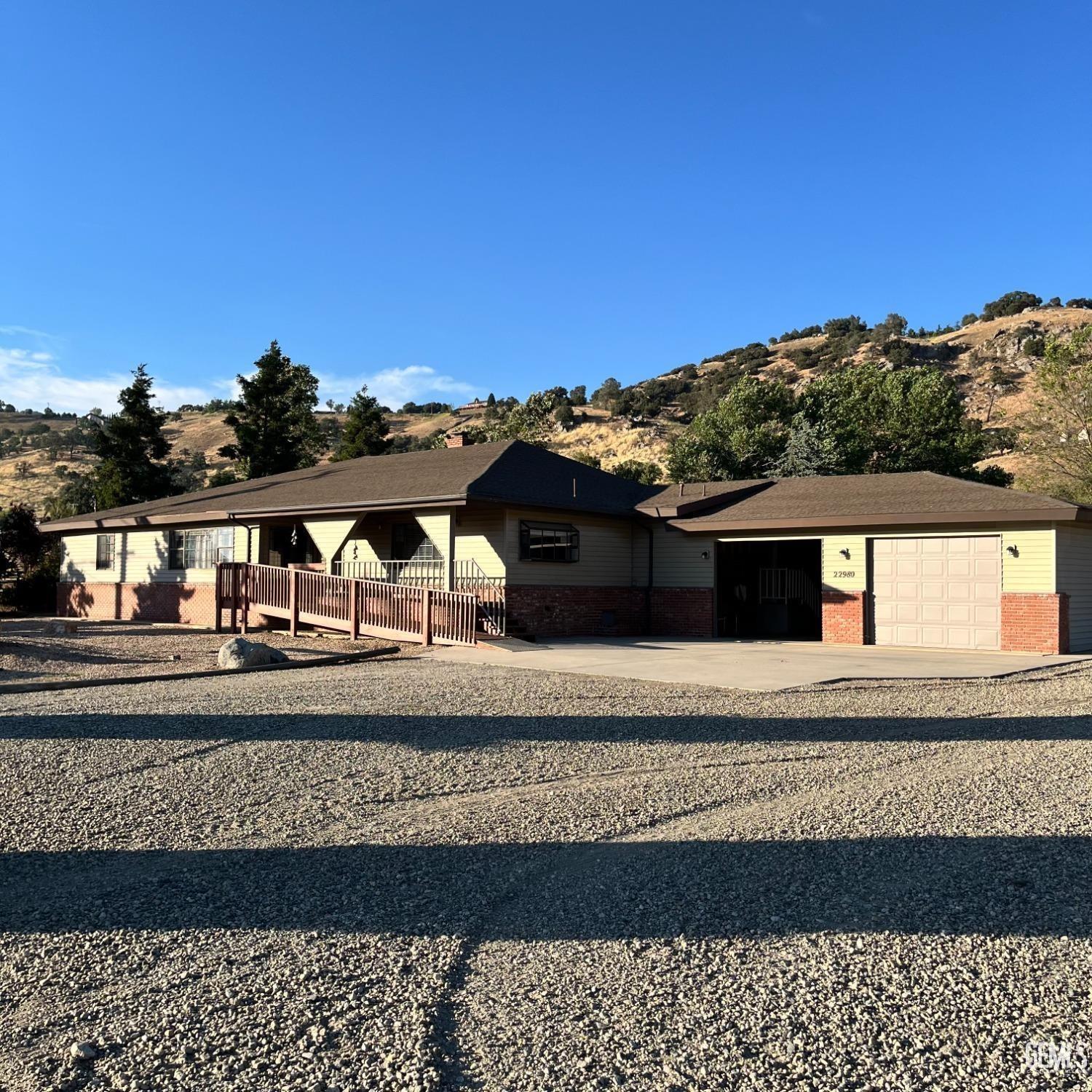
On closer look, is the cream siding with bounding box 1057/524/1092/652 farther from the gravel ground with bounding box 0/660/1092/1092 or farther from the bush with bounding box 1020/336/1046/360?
the bush with bounding box 1020/336/1046/360

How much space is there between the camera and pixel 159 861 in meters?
4.84

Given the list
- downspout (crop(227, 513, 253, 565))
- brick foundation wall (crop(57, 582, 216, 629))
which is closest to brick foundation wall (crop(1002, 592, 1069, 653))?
downspout (crop(227, 513, 253, 565))

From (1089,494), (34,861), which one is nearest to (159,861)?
(34,861)

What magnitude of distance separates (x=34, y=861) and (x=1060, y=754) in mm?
7352

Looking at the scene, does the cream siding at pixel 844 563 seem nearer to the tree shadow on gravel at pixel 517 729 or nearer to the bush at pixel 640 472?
the tree shadow on gravel at pixel 517 729

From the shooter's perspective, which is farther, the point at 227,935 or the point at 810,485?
the point at 810,485

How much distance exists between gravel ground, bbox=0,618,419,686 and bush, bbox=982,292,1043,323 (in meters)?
76.7

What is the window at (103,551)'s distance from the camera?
26.9m

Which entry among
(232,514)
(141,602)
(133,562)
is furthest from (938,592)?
(133,562)

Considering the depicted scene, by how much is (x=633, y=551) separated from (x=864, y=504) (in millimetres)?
5522

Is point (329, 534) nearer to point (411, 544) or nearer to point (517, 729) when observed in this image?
point (411, 544)

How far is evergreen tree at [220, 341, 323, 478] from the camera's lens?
42.2m

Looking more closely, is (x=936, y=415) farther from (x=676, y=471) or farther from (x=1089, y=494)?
(x=676, y=471)

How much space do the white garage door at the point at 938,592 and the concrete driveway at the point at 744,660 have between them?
22.5 inches
